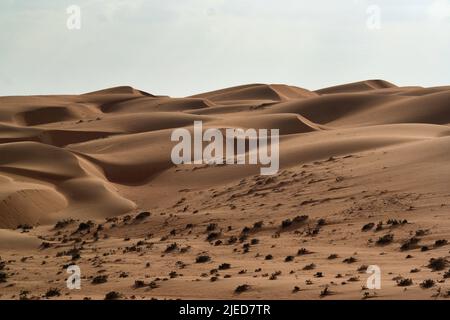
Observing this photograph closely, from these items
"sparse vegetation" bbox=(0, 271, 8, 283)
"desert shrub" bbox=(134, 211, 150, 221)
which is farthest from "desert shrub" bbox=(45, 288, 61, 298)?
"desert shrub" bbox=(134, 211, 150, 221)

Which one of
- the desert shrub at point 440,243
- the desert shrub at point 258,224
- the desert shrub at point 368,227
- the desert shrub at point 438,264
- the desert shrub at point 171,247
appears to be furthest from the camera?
the desert shrub at point 258,224

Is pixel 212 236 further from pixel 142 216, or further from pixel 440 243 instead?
pixel 440 243

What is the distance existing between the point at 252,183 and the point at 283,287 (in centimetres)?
1405

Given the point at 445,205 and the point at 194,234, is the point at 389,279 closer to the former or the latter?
the point at 445,205

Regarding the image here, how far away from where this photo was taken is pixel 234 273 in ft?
46.8

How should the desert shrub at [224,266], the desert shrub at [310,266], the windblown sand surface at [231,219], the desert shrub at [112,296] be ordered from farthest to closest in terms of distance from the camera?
the desert shrub at [224,266]
the desert shrub at [310,266]
the windblown sand surface at [231,219]
the desert shrub at [112,296]

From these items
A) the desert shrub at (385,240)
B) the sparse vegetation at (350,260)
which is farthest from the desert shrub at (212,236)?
the sparse vegetation at (350,260)

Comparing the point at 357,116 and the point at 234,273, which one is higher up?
the point at 357,116

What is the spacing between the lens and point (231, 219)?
69.4 ft

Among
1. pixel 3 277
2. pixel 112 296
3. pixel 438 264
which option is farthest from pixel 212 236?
pixel 438 264

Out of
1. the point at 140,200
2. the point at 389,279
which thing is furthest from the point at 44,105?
the point at 389,279

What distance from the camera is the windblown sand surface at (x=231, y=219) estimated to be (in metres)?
13.3

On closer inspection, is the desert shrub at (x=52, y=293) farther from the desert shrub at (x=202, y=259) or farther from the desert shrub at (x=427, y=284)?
the desert shrub at (x=427, y=284)

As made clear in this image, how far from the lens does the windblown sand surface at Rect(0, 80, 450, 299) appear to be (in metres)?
13.3
